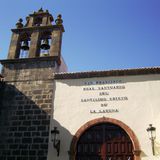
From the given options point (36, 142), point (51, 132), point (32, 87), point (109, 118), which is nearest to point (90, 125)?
point (109, 118)

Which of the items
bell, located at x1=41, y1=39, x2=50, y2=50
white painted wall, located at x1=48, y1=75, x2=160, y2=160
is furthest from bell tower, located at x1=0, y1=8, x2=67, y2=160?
white painted wall, located at x1=48, y1=75, x2=160, y2=160

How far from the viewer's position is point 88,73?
34.8 ft

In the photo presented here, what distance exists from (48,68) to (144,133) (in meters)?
4.37

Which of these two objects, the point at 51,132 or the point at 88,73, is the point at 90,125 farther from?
the point at 88,73

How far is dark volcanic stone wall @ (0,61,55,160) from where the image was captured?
32.2ft

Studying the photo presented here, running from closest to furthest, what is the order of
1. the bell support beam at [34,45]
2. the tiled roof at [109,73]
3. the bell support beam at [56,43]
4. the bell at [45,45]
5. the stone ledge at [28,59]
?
the tiled roof at [109,73]
the stone ledge at [28,59]
the bell support beam at [56,43]
the bell support beam at [34,45]
the bell at [45,45]

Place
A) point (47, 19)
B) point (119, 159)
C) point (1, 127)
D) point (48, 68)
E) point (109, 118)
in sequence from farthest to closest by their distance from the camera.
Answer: point (47, 19) < point (48, 68) < point (1, 127) < point (109, 118) < point (119, 159)

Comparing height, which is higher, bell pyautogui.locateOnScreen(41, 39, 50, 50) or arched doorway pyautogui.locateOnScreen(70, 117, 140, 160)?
bell pyautogui.locateOnScreen(41, 39, 50, 50)

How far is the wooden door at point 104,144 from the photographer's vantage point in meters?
9.15

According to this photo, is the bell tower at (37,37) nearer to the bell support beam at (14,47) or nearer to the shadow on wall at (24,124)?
the bell support beam at (14,47)

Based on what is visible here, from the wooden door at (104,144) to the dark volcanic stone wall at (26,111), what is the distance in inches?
51.4

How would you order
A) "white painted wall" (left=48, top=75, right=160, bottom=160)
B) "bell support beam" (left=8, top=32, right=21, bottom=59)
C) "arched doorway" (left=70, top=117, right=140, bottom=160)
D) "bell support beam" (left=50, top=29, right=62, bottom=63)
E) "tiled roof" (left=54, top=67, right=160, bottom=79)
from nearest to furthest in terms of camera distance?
"arched doorway" (left=70, top=117, right=140, bottom=160) → "white painted wall" (left=48, top=75, right=160, bottom=160) → "tiled roof" (left=54, top=67, right=160, bottom=79) → "bell support beam" (left=50, top=29, right=62, bottom=63) → "bell support beam" (left=8, top=32, right=21, bottom=59)

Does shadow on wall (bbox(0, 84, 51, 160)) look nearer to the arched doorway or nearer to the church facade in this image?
the church facade

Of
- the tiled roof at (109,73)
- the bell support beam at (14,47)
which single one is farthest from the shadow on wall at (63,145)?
the bell support beam at (14,47)
